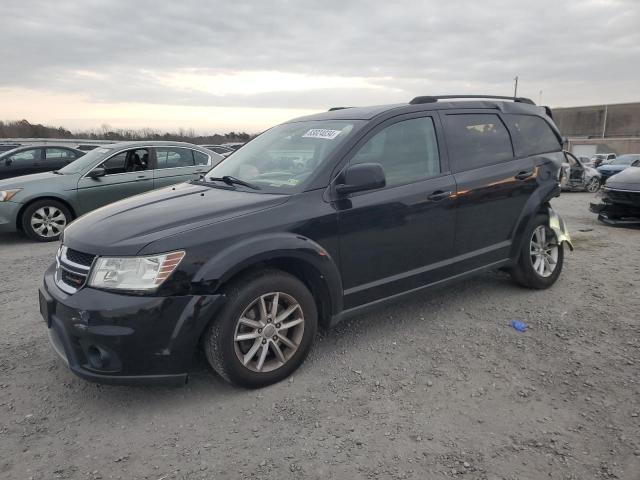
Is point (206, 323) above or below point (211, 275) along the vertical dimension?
below

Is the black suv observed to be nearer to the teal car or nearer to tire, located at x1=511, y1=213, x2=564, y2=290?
tire, located at x1=511, y1=213, x2=564, y2=290

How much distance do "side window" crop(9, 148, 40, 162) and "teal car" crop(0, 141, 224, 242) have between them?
4.48 m

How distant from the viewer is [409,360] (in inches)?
136

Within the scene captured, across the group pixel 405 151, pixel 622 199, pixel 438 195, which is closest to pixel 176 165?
pixel 405 151

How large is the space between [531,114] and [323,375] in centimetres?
342

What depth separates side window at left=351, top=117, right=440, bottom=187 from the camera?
351 centimetres

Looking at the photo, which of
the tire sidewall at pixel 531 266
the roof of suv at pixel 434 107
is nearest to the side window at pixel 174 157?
the roof of suv at pixel 434 107

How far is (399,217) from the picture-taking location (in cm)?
351

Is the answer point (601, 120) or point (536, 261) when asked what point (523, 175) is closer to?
point (536, 261)

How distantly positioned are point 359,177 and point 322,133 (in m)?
0.70

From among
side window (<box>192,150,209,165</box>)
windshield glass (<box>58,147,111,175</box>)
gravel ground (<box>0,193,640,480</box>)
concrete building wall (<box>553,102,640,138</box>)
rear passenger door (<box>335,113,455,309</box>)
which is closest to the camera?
gravel ground (<box>0,193,640,480</box>)

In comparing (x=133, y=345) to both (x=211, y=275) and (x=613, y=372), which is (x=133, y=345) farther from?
(x=613, y=372)

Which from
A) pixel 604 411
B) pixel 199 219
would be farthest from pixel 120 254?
pixel 604 411

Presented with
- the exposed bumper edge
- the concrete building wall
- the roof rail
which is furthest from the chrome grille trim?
the concrete building wall
